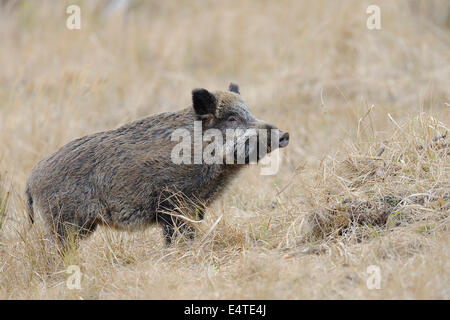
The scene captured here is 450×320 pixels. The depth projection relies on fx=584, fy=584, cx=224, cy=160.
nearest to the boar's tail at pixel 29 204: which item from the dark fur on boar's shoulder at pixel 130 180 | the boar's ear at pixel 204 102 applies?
the dark fur on boar's shoulder at pixel 130 180

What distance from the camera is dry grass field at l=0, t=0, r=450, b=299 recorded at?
3809mm

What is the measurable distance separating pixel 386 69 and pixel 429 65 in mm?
666

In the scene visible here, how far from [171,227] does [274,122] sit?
428 cm

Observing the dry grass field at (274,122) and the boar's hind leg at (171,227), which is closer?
the dry grass field at (274,122)

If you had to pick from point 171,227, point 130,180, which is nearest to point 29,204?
point 130,180

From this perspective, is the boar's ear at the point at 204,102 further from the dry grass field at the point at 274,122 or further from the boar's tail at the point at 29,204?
the boar's tail at the point at 29,204

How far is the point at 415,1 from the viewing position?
34.2 feet

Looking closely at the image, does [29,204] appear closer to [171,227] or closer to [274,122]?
[171,227]

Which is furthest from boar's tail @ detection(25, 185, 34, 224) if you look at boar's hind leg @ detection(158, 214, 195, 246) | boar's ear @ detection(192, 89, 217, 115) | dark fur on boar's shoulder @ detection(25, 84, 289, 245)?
boar's ear @ detection(192, 89, 217, 115)

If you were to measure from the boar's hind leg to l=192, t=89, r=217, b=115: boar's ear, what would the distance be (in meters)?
0.89

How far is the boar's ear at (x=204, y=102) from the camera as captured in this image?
15.4ft

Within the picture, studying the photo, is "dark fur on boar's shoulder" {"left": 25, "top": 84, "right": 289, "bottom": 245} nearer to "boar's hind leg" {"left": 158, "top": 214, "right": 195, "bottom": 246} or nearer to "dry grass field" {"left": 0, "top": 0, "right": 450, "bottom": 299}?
"boar's hind leg" {"left": 158, "top": 214, "right": 195, "bottom": 246}

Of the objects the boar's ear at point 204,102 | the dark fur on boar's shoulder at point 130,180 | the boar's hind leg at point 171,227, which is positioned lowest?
the boar's hind leg at point 171,227
